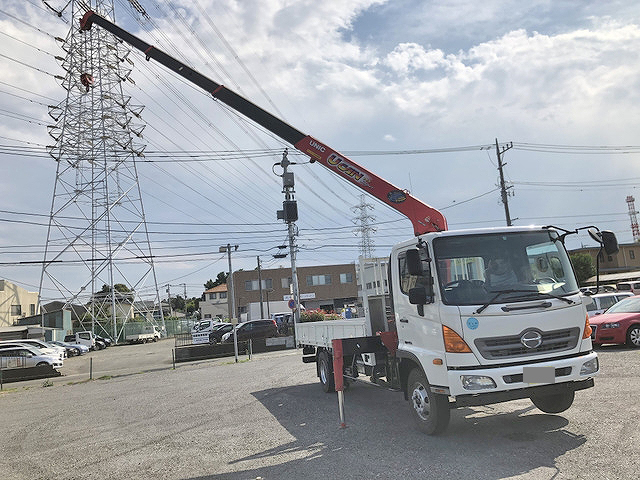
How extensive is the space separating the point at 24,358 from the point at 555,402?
26176 mm

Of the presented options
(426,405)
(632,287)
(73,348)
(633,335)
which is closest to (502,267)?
(426,405)

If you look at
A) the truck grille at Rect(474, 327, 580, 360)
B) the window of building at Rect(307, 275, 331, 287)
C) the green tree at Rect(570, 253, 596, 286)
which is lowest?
the truck grille at Rect(474, 327, 580, 360)

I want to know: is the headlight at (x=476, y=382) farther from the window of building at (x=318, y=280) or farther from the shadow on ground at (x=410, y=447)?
the window of building at (x=318, y=280)

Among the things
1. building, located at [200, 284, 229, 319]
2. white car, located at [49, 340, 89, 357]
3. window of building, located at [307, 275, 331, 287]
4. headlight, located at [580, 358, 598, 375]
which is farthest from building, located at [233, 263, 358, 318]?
headlight, located at [580, 358, 598, 375]

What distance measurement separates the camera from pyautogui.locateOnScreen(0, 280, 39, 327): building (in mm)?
54438

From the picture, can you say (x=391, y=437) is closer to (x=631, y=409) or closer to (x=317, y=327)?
(x=631, y=409)

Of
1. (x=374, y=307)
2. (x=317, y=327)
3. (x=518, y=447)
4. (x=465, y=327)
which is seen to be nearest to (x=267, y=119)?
(x=317, y=327)

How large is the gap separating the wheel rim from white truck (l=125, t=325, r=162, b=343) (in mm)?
52553

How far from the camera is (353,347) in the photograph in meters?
8.36

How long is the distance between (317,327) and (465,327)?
19.0ft

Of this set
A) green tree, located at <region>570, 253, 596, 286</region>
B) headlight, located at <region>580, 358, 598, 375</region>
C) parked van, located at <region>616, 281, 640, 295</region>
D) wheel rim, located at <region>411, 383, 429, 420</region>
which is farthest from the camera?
green tree, located at <region>570, 253, 596, 286</region>

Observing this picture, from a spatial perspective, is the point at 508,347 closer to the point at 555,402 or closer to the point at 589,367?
the point at 589,367

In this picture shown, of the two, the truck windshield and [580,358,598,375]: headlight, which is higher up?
the truck windshield

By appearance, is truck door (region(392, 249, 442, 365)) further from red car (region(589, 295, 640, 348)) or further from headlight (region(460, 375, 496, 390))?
red car (region(589, 295, 640, 348))
